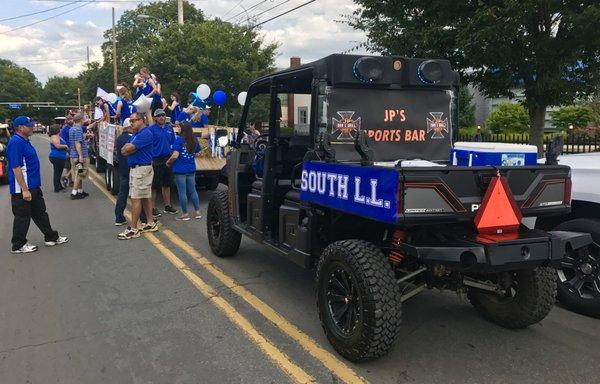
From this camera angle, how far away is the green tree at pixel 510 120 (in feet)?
102

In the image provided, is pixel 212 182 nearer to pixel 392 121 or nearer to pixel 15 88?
pixel 392 121

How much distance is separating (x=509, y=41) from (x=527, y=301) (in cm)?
→ 526

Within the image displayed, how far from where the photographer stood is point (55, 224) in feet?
29.0

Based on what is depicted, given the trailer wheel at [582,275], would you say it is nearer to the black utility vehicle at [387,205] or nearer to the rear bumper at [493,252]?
the black utility vehicle at [387,205]

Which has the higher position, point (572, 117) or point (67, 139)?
point (572, 117)

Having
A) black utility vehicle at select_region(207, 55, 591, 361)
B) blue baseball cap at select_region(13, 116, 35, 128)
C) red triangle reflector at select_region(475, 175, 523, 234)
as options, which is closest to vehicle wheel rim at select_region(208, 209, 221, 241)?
black utility vehicle at select_region(207, 55, 591, 361)

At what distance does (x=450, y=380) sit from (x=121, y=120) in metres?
11.5

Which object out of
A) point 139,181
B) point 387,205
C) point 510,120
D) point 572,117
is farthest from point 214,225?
point 510,120

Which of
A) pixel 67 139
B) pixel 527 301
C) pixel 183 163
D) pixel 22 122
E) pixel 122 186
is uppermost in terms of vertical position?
pixel 22 122

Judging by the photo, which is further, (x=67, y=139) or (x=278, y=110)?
(x=67, y=139)

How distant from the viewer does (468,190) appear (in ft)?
11.3

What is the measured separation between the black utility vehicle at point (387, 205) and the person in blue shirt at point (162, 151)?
135 inches

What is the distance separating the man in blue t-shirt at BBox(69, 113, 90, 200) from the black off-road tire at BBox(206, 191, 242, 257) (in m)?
6.19

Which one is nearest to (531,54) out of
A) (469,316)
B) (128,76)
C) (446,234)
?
(469,316)
